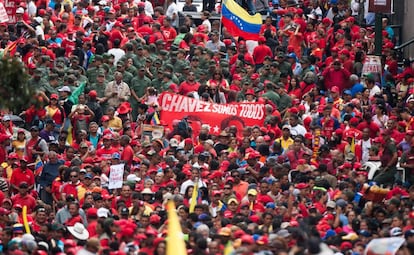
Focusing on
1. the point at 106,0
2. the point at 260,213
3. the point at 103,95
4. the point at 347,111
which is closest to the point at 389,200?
the point at 260,213

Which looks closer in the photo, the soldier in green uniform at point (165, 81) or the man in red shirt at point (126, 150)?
the man in red shirt at point (126, 150)

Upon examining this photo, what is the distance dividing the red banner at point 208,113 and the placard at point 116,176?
122 inches

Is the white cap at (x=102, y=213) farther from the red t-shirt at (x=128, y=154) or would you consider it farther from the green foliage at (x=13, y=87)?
the red t-shirt at (x=128, y=154)

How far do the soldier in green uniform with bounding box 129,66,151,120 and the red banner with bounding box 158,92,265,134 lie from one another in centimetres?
146

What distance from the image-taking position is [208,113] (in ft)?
120

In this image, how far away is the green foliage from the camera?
28516 mm

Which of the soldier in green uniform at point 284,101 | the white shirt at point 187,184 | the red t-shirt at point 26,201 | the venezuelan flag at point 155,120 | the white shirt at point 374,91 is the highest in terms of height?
the white shirt at point 374,91

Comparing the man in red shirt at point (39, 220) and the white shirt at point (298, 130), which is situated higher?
the white shirt at point (298, 130)

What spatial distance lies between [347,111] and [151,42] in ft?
21.5

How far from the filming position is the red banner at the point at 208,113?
36.4 m

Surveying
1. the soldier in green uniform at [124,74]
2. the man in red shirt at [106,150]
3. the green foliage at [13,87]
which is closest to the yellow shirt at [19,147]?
the man in red shirt at [106,150]

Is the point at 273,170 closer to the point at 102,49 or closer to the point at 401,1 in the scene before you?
the point at 102,49

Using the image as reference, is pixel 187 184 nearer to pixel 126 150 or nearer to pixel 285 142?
pixel 126 150

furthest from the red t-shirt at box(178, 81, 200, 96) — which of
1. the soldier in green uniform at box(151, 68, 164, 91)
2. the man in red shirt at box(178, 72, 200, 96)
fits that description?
the soldier in green uniform at box(151, 68, 164, 91)
